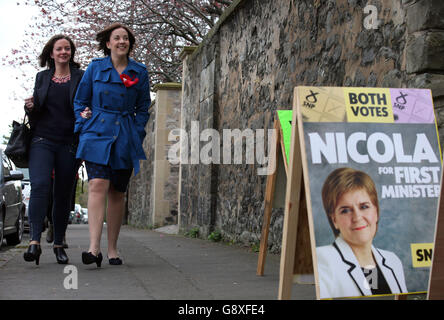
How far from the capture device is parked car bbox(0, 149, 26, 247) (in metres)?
7.57

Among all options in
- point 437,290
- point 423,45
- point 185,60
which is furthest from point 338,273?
point 185,60

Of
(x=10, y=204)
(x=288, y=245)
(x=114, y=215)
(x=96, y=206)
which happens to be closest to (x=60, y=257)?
(x=114, y=215)

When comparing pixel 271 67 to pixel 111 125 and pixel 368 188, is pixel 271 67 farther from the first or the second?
pixel 368 188

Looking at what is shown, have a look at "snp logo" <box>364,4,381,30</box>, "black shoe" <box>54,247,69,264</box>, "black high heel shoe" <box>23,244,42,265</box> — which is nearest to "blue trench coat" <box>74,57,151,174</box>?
"black high heel shoe" <box>23,244,42,265</box>

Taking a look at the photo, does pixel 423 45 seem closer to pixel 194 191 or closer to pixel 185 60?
pixel 194 191

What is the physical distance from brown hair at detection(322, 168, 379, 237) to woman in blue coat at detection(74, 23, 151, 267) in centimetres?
200

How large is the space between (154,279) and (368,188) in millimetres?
1750

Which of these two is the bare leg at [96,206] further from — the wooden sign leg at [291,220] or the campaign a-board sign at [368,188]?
the campaign a-board sign at [368,188]

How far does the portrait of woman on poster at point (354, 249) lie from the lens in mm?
2781

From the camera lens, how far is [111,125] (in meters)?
4.75

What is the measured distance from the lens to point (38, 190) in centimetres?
488

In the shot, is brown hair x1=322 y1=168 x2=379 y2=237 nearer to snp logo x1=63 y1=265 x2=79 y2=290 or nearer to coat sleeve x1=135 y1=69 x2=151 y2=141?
snp logo x1=63 y1=265 x2=79 y2=290

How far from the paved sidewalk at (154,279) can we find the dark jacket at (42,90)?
1.20 metres
